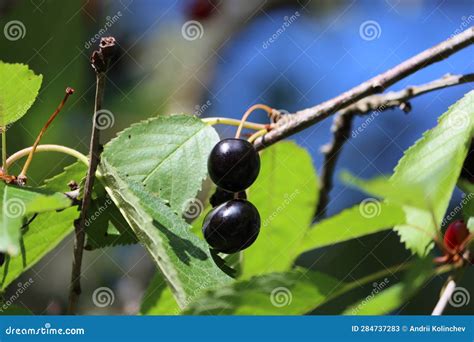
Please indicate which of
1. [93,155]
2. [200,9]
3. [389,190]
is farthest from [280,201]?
[200,9]

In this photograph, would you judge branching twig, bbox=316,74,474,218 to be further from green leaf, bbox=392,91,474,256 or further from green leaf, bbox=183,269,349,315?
green leaf, bbox=183,269,349,315

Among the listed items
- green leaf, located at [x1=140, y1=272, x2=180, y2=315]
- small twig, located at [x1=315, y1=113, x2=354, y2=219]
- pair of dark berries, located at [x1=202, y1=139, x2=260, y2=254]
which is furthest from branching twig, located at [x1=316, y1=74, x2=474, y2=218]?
green leaf, located at [x1=140, y1=272, x2=180, y2=315]

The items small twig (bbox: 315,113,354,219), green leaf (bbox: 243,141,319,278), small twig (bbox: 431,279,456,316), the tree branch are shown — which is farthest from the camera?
small twig (bbox: 315,113,354,219)

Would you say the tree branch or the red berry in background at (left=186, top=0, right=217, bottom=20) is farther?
the red berry in background at (left=186, top=0, right=217, bottom=20)

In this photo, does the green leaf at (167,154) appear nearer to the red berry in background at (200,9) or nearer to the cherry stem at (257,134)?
the cherry stem at (257,134)

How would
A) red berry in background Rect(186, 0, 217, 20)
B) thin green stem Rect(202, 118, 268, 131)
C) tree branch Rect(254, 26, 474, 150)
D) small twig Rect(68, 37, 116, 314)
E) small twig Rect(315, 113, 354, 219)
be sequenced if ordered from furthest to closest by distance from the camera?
red berry in background Rect(186, 0, 217, 20) → small twig Rect(315, 113, 354, 219) → thin green stem Rect(202, 118, 268, 131) → tree branch Rect(254, 26, 474, 150) → small twig Rect(68, 37, 116, 314)

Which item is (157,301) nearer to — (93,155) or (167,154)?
(167,154)
